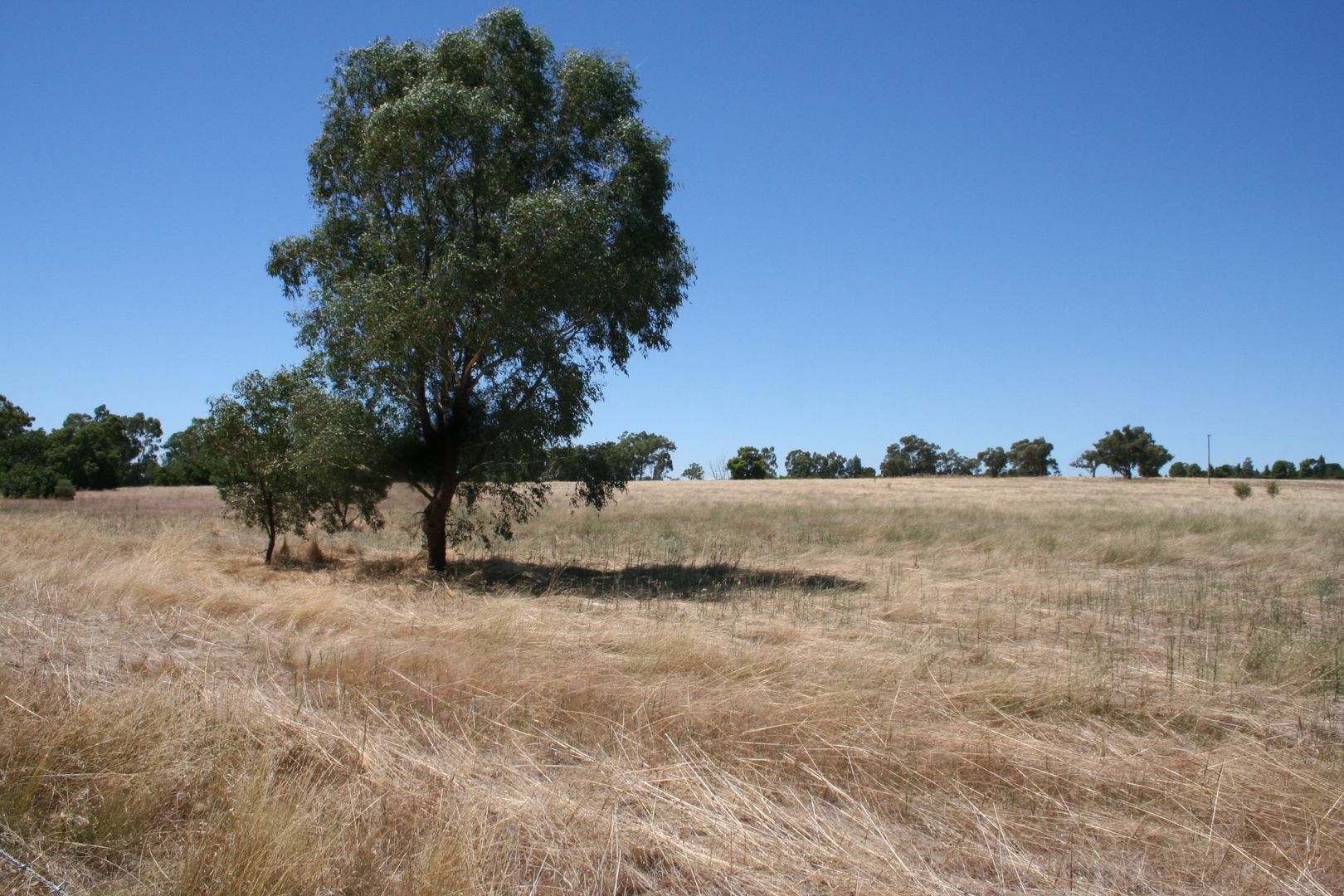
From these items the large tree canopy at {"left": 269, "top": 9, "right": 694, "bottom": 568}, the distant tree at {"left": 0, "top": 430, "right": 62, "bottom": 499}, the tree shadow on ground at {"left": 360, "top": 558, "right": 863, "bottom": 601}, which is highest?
the large tree canopy at {"left": 269, "top": 9, "right": 694, "bottom": 568}

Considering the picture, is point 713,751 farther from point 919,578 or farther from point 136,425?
point 136,425

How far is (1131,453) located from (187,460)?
106 m

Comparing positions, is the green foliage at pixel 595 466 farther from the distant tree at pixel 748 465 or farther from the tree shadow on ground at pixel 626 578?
the distant tree at pixel 748 465

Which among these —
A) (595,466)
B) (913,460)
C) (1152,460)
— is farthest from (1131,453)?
(595,466)

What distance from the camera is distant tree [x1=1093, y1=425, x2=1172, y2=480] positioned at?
10119cm

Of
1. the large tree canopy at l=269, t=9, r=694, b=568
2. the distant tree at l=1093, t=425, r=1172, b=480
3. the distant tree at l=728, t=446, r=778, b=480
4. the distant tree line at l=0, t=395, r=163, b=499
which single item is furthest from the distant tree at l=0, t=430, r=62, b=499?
the distant tree at l=1093, t=425, r=1172, b=480

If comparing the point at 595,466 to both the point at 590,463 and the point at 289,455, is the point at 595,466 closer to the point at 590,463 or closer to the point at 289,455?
the point at 590,463

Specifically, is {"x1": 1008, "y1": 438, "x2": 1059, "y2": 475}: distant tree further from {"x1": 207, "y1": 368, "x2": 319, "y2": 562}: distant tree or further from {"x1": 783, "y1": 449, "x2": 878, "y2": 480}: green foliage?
{"x1": 207, "y1": 368, "x2": 319, "y2": 562}: distant tree

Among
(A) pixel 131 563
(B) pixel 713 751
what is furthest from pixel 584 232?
(B) pixel 713 751

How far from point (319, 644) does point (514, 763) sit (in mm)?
3393

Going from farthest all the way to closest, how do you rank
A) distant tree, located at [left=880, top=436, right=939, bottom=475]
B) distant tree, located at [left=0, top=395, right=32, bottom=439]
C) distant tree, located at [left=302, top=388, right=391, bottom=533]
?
distant tree, located at [left=880, top=436, right=939, bottom=475]
distant tree, located at [left=0, top=395, right=32, bottom=439]
distant tree, located at [left=302, top=388, right=391, bottom=533]

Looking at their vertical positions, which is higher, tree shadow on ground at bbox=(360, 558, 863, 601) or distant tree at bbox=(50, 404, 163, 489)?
distant tree at bbox=(50, 404, 163, 489)

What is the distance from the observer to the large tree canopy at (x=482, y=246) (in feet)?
45.6

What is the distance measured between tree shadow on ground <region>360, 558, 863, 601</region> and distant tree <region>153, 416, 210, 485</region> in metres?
4.01
